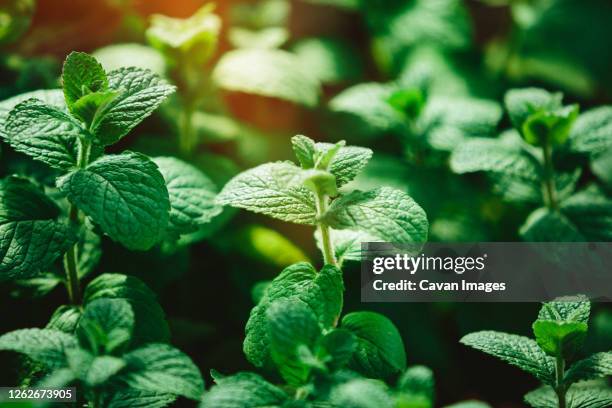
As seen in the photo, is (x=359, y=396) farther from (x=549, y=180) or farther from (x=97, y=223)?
(x=549, y=180)

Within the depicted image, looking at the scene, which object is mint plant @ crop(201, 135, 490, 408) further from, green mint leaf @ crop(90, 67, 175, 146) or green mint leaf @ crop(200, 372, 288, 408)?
green mint leaf @ crop(90, 67, 175, 146)

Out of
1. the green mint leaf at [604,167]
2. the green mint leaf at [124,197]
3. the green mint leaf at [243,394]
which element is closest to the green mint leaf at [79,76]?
the green mint leaf at [124,197]

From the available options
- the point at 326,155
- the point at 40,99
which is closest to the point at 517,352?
the point at 326,155

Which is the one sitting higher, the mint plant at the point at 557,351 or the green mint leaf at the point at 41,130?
the green mint leaf at the point at 41,130

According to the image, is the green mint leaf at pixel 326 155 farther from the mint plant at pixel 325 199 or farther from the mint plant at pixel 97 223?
the mint plant at pixel 97 223

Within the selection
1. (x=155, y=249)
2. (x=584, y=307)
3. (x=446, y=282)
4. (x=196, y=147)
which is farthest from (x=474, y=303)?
(x=196, y=147)
